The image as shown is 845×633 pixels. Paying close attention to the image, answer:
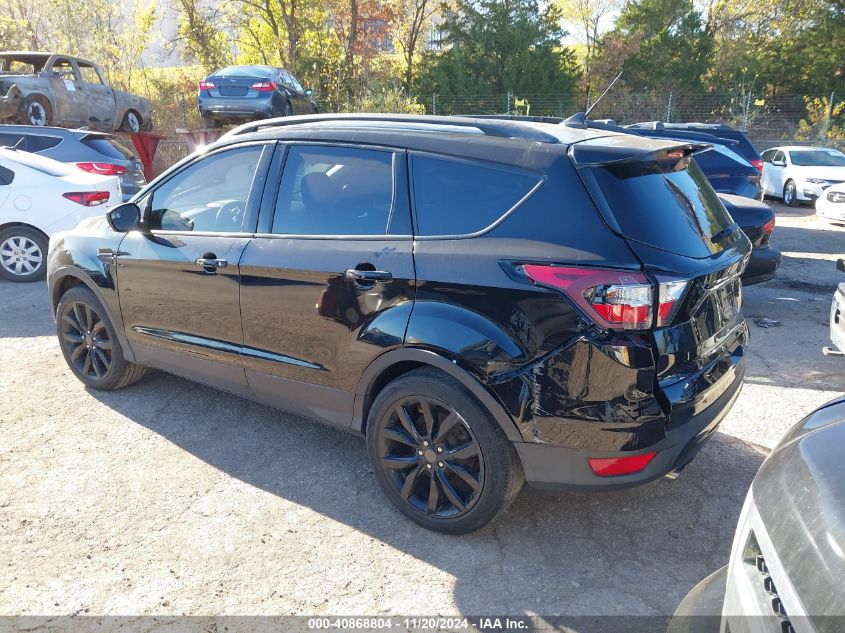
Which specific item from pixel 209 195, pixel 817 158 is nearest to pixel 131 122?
pixel 209 195

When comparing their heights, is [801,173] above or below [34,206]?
below

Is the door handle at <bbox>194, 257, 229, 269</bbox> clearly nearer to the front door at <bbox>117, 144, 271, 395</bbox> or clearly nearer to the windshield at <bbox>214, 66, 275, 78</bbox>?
the front door at <bbox>117, 144, 271, 395</bbox>

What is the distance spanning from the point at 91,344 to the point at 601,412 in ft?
12.1

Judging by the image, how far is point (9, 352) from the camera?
230 inches

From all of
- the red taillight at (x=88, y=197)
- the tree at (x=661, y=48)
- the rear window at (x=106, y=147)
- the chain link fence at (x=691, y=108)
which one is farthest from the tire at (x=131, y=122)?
the tree at (x=661, y=48)

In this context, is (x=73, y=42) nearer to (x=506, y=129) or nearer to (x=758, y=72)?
(x=758, y=72)

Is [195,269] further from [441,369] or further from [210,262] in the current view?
[441,369]

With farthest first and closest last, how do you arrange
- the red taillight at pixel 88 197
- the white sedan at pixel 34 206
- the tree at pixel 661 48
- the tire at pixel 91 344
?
the tree at pixel 661 48 → the red taillight at pixel 88 197 → the white sedan at pixel 34 206 → the tire at pixel 91 344

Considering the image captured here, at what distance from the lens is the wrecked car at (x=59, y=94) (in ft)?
42.2

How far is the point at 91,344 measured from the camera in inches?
190

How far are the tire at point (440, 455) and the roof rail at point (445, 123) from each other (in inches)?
44.6

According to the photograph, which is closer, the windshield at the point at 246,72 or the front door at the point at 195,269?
the front door at the point at 195,269

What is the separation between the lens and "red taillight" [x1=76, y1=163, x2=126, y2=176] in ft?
29.4

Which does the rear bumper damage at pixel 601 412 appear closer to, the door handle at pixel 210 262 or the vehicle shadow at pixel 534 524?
the vehicle shadow at pixel 534 524
